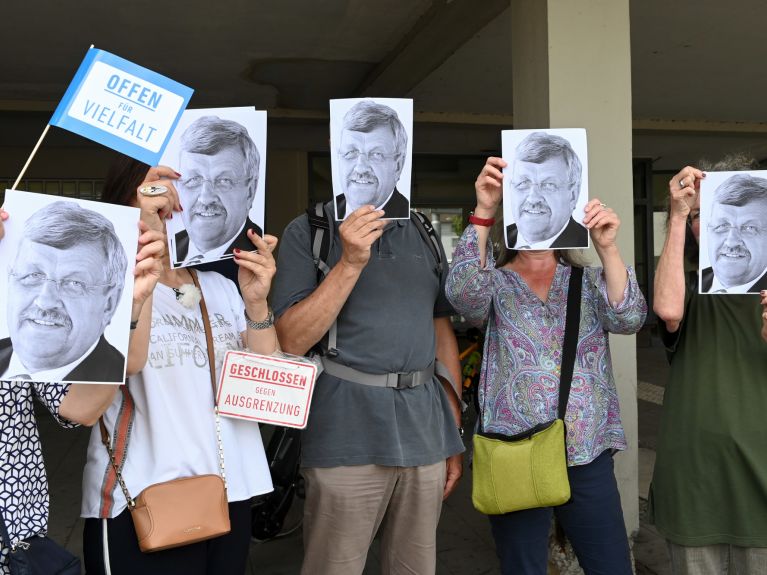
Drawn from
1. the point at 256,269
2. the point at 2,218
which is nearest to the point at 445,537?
the point at 256,269

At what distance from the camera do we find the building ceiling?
5.68 meters

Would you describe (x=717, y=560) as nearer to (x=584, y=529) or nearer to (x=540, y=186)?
(x=584, y=529)

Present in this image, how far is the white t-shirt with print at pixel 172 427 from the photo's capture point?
1.69 metres

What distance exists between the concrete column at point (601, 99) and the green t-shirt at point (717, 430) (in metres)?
1.48

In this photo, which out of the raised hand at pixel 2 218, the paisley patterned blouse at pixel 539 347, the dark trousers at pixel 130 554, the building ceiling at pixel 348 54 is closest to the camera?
the raised hand at pixel 2 218

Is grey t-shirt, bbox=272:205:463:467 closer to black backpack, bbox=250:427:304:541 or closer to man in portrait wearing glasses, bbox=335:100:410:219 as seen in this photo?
man in portrait wearing glasses, bbox=335:100:410:219

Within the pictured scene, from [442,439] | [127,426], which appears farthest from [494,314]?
[127,426]

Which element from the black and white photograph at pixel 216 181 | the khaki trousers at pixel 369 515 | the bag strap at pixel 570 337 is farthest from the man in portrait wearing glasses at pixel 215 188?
the bag strap at pixel 570 337

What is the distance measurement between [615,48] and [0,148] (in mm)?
8357

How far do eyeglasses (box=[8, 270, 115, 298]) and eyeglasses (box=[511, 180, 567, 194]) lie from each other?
47.5 inches

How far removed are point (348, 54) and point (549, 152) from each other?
5.03 metres

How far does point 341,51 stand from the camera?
6648mm

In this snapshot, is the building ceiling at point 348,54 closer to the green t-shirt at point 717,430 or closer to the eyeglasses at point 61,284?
the green t-shirt at point 717,430

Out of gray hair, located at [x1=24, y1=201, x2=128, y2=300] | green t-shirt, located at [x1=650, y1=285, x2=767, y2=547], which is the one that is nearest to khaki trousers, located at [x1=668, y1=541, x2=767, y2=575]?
green t-shirt, located at [x1=650, y1=285, x2=767, y2=547]
